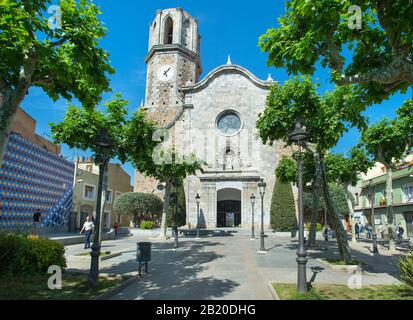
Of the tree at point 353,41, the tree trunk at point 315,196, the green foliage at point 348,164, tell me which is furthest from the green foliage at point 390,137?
the tree at point 353,41

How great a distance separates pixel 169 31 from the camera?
41562 millimetres

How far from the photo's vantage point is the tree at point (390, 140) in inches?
671

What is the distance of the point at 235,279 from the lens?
9.09 meters

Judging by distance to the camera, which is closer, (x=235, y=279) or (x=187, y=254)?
(x=235, y=279)

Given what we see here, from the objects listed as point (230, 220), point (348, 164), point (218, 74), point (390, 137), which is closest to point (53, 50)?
point (390, 137)

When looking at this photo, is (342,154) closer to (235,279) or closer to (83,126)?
(235,279)

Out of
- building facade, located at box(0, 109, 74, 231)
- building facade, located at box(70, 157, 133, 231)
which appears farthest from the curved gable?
building facade, located at box(0, 109, 74, 231)

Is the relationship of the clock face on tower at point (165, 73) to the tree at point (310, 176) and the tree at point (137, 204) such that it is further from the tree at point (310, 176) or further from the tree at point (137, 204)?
the tree at point (310, 176)

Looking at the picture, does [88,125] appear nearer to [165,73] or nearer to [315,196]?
[315,196]

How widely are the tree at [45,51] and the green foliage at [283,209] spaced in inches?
958

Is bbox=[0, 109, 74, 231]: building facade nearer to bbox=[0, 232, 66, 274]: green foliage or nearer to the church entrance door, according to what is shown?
bbox=[0, 232, 66, 274]: green foliage

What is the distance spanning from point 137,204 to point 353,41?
26304 mm
